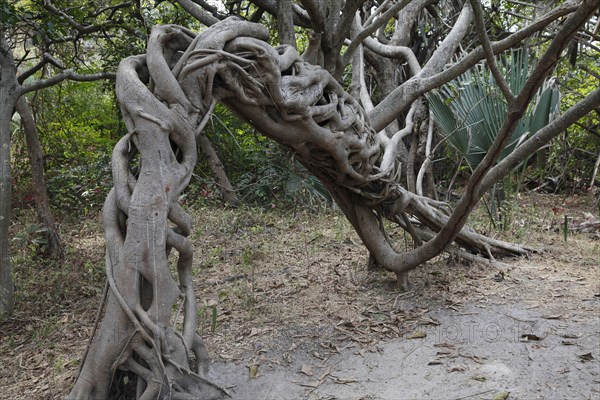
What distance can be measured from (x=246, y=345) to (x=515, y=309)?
1.85 meters

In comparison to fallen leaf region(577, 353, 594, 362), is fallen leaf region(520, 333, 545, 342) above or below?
above

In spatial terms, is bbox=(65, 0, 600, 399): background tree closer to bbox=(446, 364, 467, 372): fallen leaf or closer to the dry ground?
the dry ground

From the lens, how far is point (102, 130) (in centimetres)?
921

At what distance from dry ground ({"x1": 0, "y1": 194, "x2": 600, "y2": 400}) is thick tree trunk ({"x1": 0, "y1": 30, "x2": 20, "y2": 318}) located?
0.22 meters

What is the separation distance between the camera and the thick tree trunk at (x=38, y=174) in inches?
212

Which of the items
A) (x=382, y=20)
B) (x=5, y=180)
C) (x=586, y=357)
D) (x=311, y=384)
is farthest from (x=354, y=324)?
(x=5, y=180)

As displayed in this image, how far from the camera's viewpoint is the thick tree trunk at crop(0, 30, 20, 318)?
4.28 meters

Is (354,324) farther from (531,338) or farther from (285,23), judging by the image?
(285,23)

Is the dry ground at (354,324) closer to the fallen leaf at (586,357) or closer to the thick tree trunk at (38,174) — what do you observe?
the fallen leaf at (586,357)

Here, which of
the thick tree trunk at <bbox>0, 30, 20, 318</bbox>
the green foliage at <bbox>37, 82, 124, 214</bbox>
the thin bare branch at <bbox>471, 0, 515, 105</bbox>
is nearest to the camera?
the thin bare branch at <bbox>471, 0, 515, 105</bbox>

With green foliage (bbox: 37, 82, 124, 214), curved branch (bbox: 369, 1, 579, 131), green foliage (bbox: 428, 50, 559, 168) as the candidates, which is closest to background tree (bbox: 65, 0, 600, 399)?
curved branch (bbox: 369, 1, 579, 131)

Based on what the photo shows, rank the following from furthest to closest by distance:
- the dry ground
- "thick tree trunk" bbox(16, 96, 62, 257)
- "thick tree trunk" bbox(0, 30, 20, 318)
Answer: "thick tree trunk" bbox(16, 96, 62, 257) < "thick tree trunk" bbox(0, 30, 20, 318) < the dry ground

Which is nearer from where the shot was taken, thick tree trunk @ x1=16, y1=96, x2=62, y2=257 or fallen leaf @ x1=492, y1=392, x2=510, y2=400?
fallen leaf @ x1=492, y1=392, x2=510, y2=400

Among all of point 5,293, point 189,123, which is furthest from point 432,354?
point 5,293
